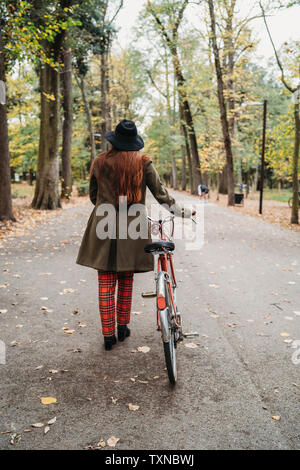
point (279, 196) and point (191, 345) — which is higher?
point (279, 196)

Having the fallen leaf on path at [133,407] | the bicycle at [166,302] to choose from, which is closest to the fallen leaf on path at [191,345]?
the bicycle at [166,302]

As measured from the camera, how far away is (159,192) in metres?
3.58

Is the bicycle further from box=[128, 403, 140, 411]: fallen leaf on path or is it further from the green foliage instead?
the green foliage

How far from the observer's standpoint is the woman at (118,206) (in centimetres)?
348

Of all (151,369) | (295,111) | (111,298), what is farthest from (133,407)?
(295,111)

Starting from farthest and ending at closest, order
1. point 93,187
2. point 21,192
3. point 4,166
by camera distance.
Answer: point 21,192
point 4,166
point 93,187

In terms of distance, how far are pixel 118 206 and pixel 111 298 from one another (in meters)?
0.94

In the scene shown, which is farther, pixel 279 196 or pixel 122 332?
pixel 279 196

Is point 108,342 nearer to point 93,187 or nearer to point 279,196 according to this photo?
point 93,187

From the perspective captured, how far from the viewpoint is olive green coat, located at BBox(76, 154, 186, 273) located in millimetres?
3562

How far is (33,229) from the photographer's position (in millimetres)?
12070

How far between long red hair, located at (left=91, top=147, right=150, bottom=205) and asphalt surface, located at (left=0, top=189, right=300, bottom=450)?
5.41 ft

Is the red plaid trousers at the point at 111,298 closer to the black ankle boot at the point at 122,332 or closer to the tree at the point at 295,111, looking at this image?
the black ankle boot at the point at 122,332
